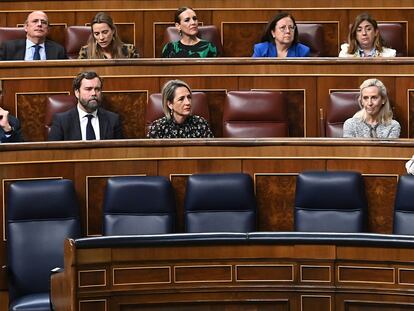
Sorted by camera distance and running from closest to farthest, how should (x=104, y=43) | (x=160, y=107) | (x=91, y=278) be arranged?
(x=91, y=278)
(x=160, y=107)
(x=104, y=43)

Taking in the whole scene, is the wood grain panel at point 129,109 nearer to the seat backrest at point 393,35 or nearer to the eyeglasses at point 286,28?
the eyeglasses at point 286,28

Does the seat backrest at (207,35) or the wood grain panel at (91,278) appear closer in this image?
the wood grain panel at (91,278)

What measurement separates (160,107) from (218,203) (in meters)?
0.42

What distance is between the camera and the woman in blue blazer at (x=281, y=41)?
3.02 meters

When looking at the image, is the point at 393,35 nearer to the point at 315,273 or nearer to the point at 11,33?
the point at 11,33

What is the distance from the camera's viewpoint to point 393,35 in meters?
3.16

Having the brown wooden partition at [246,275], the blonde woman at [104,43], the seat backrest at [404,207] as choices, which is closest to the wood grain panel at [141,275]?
the brown wooden partition at [246,275]

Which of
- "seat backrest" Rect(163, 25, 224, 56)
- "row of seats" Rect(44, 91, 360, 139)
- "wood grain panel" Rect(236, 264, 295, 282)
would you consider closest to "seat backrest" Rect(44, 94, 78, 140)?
"row of seats" Rect(44, 91, 360, 139)

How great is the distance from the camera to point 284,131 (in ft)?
9.17

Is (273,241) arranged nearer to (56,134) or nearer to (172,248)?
(172,248)

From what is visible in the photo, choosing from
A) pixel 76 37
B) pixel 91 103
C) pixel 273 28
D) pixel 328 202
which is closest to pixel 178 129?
pixel 91 103

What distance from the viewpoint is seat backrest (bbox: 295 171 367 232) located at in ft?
7.78

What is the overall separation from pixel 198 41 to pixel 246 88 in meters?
0.26

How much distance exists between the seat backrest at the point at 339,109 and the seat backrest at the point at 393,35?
0.43 metres
